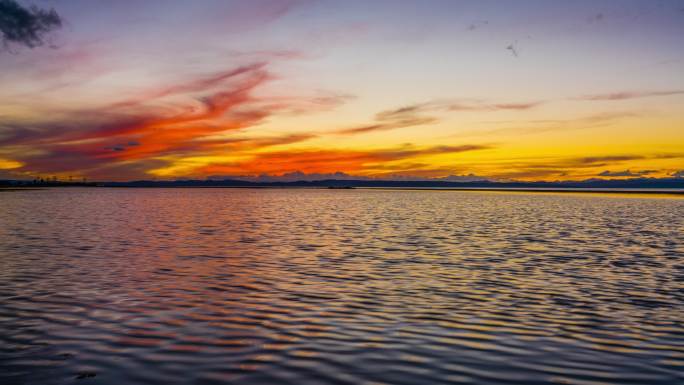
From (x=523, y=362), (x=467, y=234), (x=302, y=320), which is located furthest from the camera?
(x=467, y=234)

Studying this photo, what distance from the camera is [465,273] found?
2547cm

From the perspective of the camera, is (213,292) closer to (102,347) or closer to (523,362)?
(102,347)

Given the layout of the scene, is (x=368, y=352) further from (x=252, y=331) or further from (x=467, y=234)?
(x=467, y=234)

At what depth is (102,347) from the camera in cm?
1346

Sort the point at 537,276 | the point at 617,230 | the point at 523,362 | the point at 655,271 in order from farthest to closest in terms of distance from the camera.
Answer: the point at 617,230, the point at 655,271, the point at 537,276, the point at 523,362

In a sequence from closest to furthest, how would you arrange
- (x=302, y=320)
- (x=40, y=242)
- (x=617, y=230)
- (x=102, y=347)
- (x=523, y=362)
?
(x=523, y=362), (x=102, y=347), (x=302, y=320), (x=40, y=242), (x=617, y=230)

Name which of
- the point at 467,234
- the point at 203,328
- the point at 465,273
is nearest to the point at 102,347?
the point at 203,328

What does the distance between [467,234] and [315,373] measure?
119ft

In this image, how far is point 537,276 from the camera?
24.8 metres

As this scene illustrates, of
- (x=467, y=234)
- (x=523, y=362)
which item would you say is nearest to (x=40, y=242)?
(x=467, y=234)

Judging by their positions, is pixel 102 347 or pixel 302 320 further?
pixel 302 320

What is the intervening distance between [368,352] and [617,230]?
147 ft

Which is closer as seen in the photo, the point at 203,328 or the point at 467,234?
the point at 203,328

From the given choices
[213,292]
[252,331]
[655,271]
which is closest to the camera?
[252,331]
